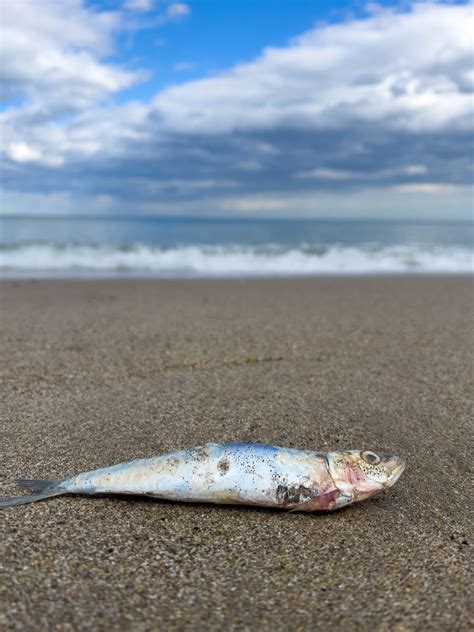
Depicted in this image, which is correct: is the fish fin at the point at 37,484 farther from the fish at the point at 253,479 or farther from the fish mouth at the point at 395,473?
the fish mouth at the point at 395,473

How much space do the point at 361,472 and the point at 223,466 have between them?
616 mm

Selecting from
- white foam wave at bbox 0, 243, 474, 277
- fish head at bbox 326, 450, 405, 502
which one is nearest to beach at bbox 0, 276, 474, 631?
fish head at bbox 326, 450, 405, 502

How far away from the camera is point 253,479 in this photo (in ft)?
8.00

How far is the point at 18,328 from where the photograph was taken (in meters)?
6.22

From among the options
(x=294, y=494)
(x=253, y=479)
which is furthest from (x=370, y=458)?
(x=253, y=479)

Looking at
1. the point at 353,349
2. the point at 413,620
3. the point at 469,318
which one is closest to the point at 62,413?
the point at 413,620

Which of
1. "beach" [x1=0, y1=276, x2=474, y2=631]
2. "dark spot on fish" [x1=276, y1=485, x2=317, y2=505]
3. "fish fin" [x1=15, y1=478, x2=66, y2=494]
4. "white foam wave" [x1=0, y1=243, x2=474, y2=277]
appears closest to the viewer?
"beach" [x1=0, y1=276, x2=474, y2=631]

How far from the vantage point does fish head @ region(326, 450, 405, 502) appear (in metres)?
2.44

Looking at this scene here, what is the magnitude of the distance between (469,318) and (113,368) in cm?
487

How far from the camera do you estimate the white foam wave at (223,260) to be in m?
15.9

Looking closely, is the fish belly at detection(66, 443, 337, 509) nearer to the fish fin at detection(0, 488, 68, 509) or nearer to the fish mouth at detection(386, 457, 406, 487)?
the fish fin at detection(0, 488, 68, 509)

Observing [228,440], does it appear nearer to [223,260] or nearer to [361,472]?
[361,472]

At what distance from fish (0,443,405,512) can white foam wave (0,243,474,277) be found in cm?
1227

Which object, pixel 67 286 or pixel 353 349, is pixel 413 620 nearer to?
pixel 353 349
